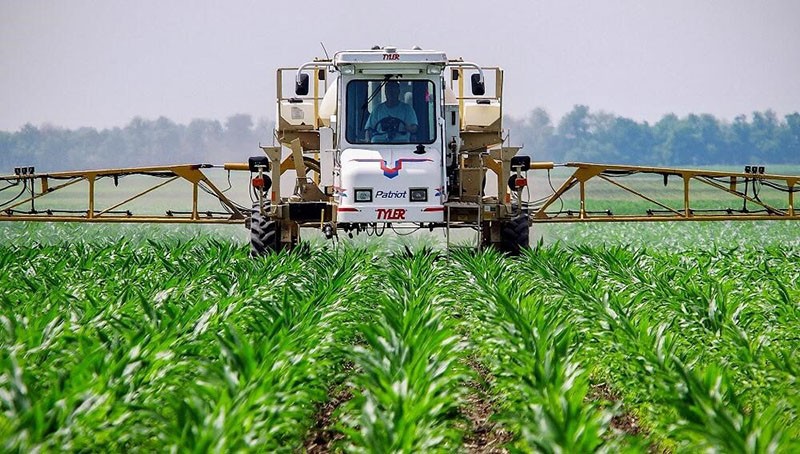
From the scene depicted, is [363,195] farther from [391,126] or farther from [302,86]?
[302,86]

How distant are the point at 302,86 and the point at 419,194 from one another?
Answer: 6.27ft

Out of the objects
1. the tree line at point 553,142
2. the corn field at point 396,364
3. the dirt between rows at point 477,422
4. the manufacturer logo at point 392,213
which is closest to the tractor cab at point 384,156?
the manufacturer logo at point 392,213

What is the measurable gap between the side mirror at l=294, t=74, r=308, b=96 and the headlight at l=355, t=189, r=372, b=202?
4.61 feet

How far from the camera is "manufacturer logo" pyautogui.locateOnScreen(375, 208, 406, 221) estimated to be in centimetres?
1498

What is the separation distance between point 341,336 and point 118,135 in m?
64.9

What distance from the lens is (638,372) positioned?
758 centimetres

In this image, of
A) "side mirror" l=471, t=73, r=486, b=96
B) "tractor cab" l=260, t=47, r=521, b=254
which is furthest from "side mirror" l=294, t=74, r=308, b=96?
"side mirror" l=471, t=73, r=486, b=96

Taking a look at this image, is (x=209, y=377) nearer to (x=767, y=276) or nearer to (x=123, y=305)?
(x=123, y=305)

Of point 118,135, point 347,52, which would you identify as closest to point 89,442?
point 347,52

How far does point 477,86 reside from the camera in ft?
51.3

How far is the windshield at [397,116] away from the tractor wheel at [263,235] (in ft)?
4.67

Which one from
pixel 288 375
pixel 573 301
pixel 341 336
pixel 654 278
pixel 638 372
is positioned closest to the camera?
pixel 288 375

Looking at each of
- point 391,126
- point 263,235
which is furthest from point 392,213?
point 263,235

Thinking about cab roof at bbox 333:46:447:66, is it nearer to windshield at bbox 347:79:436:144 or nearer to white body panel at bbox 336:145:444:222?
windshield at bbox 347:79:436:144
